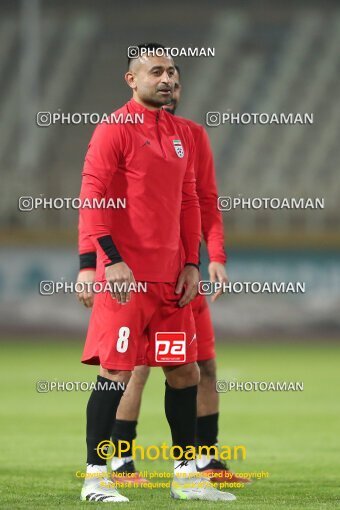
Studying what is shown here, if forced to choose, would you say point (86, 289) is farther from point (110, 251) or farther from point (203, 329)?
point (203, 329)

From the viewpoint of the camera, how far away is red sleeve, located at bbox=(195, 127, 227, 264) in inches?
265

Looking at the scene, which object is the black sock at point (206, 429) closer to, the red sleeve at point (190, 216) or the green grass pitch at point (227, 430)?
the green grass pitch at point (227, 430)

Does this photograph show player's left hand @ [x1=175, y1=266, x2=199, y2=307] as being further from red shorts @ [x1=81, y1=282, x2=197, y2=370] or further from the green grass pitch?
the green grass pitch

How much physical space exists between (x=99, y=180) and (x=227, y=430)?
4.53 meters

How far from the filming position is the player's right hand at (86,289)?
570 cm

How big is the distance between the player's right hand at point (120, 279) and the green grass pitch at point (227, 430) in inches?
39.6

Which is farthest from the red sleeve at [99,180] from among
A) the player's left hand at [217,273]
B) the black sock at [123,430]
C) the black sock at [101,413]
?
the black sock at [123,430]

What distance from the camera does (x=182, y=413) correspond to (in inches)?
235

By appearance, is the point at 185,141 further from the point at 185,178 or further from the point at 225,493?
the point at 225,493

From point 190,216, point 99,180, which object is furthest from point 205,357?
point 99,180

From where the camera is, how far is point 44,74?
95.8ft

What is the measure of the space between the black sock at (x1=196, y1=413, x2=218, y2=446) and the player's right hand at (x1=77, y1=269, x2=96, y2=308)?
1.42 meters

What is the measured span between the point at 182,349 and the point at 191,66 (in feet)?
77.8

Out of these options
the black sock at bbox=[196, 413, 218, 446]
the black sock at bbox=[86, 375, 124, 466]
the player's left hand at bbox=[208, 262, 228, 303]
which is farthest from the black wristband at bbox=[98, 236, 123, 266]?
the black sock at bbox=[196, 413, 218, 446]
